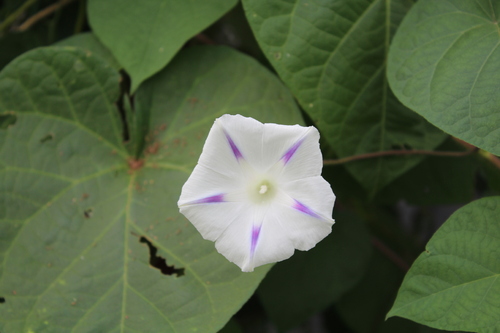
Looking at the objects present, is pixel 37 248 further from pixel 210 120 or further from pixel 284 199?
pixel 284 199

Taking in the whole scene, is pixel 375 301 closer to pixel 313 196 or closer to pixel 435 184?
pixel 435 184

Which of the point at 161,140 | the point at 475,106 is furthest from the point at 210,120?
the point at 475,106

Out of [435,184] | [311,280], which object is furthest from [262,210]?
[435,184]

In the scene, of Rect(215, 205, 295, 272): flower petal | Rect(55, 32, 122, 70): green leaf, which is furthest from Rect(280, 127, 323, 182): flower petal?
Rect(55, 32, 122, 70): green leaf

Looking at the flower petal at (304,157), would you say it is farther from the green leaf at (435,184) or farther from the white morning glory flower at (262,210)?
the green leaf at (435,184)

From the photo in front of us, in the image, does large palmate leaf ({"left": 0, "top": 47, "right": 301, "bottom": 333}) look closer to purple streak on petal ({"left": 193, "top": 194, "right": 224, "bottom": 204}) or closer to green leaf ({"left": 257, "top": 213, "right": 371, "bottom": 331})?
purple streak on petal ({"left": 193, "top": 194, "right": 224, "bottom": 204})
